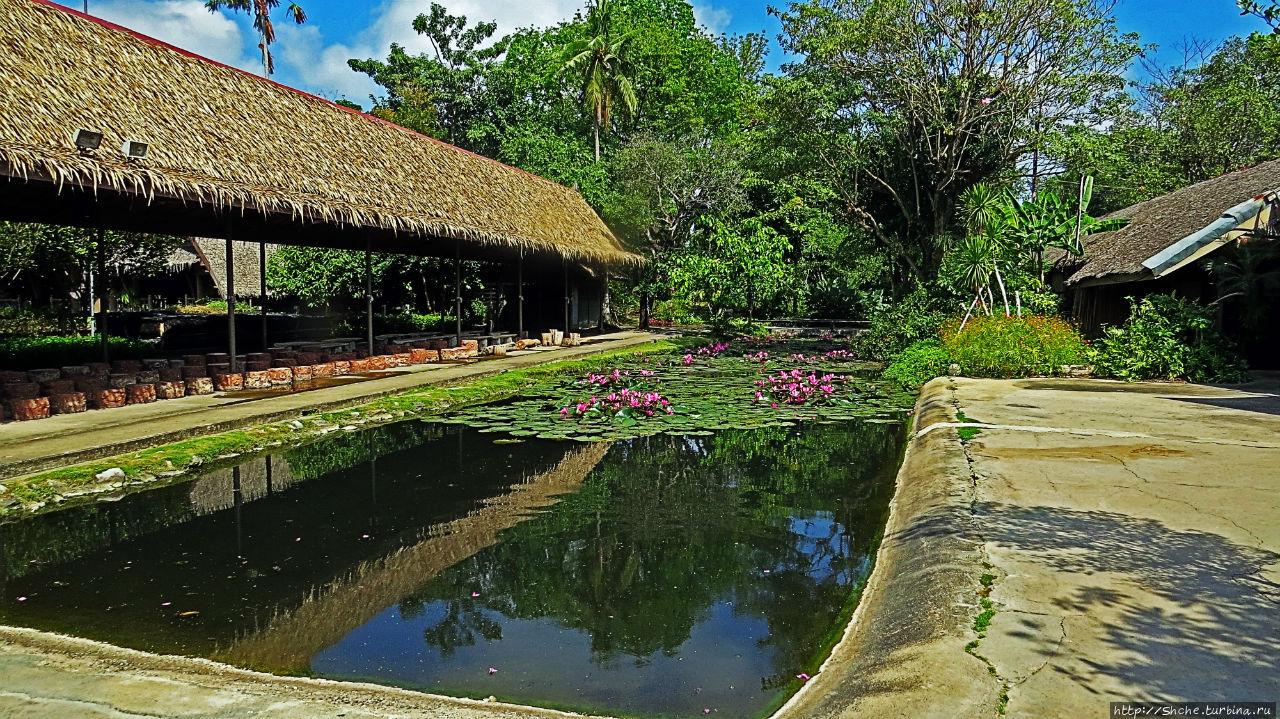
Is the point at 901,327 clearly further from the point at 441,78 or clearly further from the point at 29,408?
the point at 441,78

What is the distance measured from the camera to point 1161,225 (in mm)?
15469

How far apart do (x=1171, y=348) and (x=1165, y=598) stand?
35.1ft

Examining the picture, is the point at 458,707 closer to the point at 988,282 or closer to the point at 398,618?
the point at 398,618

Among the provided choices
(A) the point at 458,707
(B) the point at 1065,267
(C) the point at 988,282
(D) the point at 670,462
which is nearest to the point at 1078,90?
(B) the point at 1065,267

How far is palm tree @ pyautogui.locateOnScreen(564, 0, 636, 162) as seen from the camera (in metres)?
30.8

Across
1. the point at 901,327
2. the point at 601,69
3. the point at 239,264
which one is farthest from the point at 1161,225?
the point at 239,264

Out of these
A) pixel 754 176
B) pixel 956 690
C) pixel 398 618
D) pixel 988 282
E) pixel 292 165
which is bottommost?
pixel 398 618

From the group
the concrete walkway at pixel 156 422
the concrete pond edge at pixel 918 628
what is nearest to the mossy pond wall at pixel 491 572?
the concrete pond edge at pixel 918 628

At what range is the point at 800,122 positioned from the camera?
67.2 ft

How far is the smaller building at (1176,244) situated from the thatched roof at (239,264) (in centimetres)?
2604

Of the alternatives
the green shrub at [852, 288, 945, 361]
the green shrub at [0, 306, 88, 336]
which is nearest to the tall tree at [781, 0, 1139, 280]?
the green shrub at [852, 288, 945, 361]

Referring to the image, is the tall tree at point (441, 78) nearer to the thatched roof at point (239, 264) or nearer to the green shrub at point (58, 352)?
the thatched roof at point (239, 264)

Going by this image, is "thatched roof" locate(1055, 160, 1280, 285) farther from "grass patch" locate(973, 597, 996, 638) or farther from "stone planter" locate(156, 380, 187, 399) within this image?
"stone planter" locate(156, 380, 187, 399)

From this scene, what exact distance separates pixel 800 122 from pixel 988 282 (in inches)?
288
